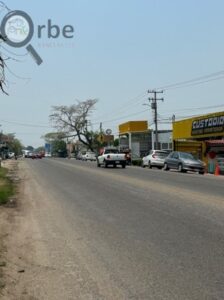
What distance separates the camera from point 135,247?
937 cm

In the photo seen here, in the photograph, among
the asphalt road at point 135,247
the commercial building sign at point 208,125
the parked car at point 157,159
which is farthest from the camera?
the parked car at point 157,159

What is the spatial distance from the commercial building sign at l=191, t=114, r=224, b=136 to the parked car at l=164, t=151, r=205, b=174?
7069mm

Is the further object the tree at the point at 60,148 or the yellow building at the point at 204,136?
the tree at the point at 60,148

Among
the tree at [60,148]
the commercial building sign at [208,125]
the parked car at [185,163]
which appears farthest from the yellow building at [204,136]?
the tree at [60,148]

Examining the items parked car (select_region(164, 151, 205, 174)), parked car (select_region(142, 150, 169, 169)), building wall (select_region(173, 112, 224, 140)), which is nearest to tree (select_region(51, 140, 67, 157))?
building wall (select_region(173, 112, 224, 140))

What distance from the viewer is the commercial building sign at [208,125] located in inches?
1866

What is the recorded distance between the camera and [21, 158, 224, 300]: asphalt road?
6.70 m

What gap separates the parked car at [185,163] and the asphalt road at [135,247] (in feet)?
72.3

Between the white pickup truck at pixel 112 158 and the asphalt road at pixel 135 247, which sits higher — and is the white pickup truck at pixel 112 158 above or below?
above

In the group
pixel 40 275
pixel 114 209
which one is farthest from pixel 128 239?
pixel 114 209

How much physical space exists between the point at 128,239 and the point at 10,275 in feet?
10.5

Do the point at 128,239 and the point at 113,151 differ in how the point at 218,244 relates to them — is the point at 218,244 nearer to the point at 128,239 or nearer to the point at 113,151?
the point at 128,239

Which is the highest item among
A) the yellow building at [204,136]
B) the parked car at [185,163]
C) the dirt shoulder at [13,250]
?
the yellow building at [204,136]

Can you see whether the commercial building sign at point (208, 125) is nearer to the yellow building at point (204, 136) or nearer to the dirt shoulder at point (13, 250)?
the yellow building at point (204, 136)
